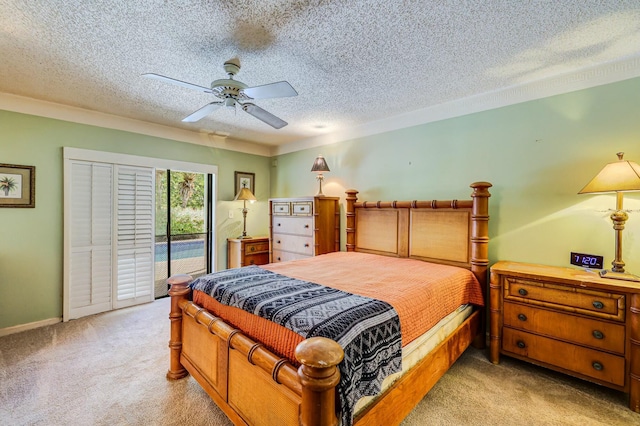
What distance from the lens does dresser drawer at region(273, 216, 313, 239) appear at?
12.9 feet

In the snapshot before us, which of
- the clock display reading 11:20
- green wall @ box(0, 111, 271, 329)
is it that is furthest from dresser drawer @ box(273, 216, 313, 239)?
the clock display reading 11:20

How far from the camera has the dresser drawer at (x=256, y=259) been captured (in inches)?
177

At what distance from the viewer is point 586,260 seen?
2.29 metres

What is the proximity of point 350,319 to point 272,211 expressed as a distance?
3228 mm

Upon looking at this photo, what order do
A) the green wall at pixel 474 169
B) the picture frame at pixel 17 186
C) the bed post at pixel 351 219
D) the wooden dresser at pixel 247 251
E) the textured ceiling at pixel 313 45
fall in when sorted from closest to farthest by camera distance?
the textured ceiling at pixel 313 45, the green wall at pixel 474 169, the picture frame at pixel 17 186, the bed post at pixel 351 219, the wooden dresser at pixel 247 251

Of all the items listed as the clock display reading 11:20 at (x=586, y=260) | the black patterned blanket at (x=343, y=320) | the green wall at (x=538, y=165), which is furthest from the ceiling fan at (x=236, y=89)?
the clock display reading 11:20 at (x=586, y=260)

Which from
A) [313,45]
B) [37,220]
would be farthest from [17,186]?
[313,45]

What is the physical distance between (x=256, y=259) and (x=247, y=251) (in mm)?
240

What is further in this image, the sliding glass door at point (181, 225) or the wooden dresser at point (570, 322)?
the sliding glass door at point (181, 225)

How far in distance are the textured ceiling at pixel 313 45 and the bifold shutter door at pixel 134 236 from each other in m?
1.12

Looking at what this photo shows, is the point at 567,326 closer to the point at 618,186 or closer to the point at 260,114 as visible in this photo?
the point at 618,186

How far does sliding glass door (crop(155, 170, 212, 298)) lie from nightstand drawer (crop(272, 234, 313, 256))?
3.95 feet

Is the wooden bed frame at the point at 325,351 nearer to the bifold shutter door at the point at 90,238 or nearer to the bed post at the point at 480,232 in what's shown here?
the bed post at the point at 480,232

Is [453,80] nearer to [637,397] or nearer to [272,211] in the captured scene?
[637,397]
